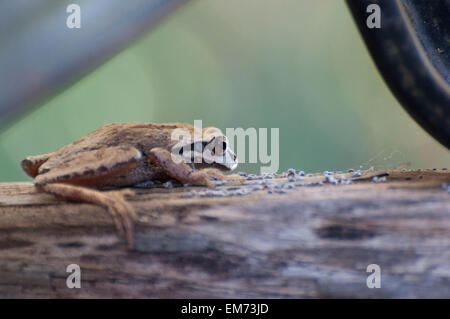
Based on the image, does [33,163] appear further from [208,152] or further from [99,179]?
[208,152]

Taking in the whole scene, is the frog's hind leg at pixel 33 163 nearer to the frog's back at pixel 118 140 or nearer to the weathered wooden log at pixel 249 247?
the frog's back at pixel 118 140

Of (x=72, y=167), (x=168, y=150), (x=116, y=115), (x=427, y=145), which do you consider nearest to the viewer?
(x=72, y=167)

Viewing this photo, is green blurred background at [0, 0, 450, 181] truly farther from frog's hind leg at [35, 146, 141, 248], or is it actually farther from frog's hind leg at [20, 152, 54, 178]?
frog's hind leg at [35, 146, 141, 248]

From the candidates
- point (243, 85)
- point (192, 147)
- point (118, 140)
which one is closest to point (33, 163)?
point (118, 140)

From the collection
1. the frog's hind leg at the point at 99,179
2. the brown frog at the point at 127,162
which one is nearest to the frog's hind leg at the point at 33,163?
the brown frog at the point at 127,162

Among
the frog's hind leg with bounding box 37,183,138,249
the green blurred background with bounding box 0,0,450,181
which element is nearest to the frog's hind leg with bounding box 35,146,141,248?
the frog's hind leg with bounding box 37,183,138,249

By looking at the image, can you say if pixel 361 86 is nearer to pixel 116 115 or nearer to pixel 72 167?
pixel 116 115

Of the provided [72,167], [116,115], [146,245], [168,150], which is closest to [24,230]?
[72,167]
